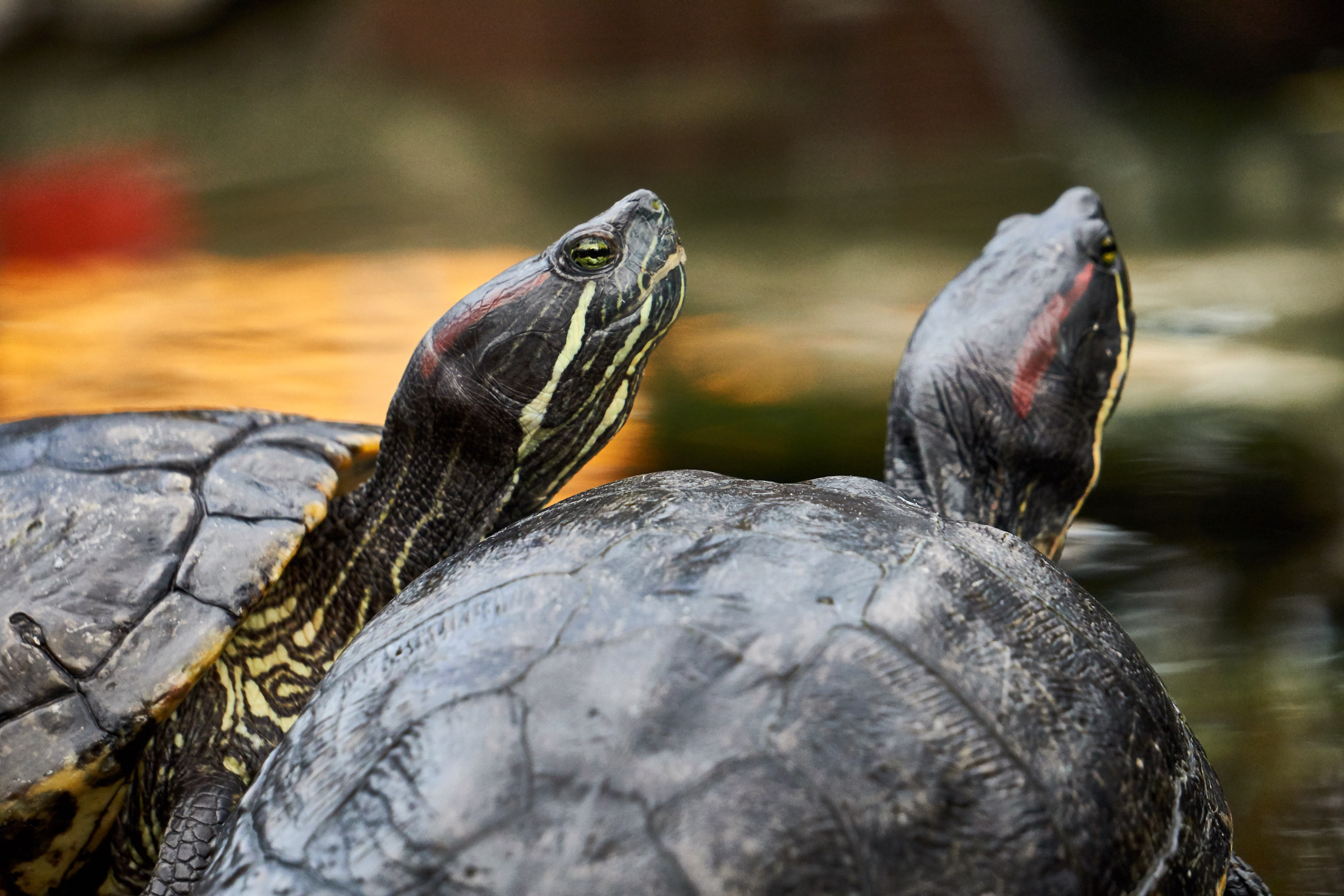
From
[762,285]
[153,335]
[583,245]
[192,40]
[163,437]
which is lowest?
[762,285]

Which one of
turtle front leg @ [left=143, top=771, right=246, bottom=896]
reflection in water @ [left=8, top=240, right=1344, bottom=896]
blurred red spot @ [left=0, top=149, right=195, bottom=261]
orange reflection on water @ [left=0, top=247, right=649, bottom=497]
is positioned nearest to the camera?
turtle front leg @ [left=143, top=771, right=246, bottom=896]

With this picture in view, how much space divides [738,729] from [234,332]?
4.33m

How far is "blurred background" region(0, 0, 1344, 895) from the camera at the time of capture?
247cm

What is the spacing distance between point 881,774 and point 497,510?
1002mm

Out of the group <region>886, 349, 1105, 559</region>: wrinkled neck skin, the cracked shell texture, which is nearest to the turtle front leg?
the cracked shell texture

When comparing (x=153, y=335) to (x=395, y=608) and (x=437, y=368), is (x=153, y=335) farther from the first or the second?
(x=395, y=608)

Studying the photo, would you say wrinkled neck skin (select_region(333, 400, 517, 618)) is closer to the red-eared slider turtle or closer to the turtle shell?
the red-eared slider turtle

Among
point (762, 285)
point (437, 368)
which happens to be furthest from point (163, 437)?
point (762, 285)

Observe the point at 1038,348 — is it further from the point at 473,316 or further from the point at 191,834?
the point at 191,834

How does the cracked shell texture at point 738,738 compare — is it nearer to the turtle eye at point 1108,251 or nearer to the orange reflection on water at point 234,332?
the turtle eye at point 1108,251

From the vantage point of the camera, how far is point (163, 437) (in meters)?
1.70

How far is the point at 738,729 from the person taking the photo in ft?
2.76

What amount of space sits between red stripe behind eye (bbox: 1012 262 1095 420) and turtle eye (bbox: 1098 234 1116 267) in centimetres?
8

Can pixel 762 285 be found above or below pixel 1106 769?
below
